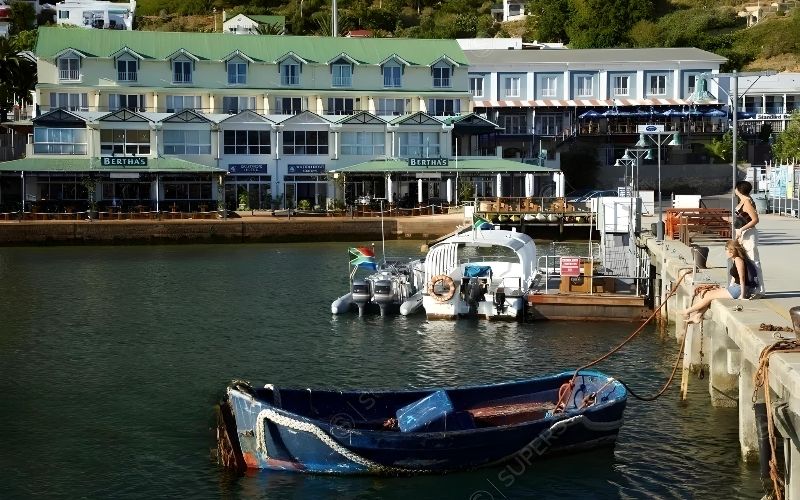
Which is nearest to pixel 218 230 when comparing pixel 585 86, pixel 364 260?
pixel 364 260

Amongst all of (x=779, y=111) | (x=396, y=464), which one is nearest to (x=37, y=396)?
(x=396, y=464)

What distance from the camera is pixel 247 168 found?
8094cm

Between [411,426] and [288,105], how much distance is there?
66541 mm

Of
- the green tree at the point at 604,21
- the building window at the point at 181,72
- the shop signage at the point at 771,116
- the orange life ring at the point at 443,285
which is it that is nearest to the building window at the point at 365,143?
the building window at the point at 181,72

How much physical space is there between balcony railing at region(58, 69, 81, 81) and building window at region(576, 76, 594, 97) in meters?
41.0

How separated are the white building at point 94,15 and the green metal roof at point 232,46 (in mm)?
59466

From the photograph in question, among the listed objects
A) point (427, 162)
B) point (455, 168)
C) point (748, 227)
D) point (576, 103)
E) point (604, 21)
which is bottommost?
point (748, 227)

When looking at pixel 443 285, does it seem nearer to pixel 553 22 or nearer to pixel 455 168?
pixel 455 168

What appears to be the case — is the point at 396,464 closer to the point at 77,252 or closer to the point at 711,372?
the point at 711,372

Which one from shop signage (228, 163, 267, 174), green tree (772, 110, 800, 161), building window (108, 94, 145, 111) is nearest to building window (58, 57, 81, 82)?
building window (108, 94, 145, 111)

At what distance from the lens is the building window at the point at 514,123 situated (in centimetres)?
9519

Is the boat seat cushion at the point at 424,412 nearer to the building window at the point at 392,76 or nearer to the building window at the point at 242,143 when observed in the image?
the building window at the point at 242,143

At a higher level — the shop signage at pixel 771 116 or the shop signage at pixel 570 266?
the shop signage at pixel 771 116

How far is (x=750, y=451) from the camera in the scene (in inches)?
836
